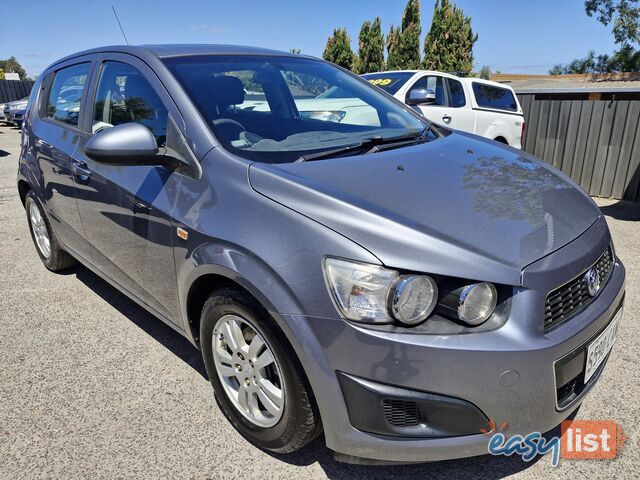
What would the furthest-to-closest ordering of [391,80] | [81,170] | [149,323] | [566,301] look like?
[391,80], [149,323], [81,170], [566,301]

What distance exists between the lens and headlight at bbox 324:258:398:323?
63.4 inches

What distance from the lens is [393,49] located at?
26844 millimetres

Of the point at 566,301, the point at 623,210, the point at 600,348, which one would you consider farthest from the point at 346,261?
the point at 623,210

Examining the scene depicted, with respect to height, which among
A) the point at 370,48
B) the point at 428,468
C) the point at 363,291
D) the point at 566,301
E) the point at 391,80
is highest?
the point at 370,48

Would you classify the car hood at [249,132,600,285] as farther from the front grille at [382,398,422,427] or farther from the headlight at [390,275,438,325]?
the front grille at [382,398,422,427]

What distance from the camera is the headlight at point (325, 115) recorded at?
9.57 ft

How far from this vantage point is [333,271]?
5.41 feet

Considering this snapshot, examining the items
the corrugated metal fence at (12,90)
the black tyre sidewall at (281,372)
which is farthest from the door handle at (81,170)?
the corrugated metal fence at (12,90)

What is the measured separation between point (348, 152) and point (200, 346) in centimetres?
114

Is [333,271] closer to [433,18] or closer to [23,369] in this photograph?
[23,369]

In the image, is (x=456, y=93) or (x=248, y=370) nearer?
(x=248, y=370)

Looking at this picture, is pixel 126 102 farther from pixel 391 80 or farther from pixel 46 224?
pixel 391 80

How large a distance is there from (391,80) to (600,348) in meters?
6.23

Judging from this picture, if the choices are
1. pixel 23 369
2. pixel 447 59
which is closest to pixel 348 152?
pixel 23 369
